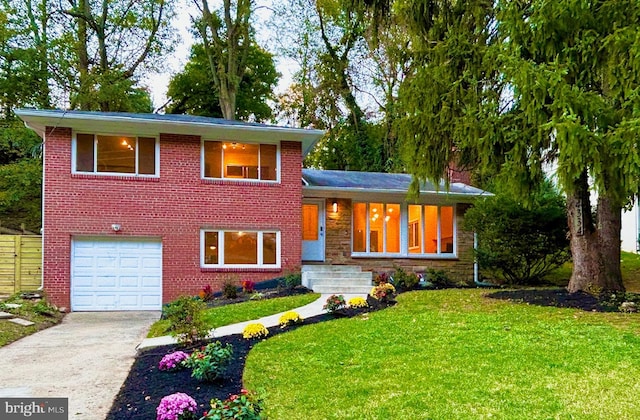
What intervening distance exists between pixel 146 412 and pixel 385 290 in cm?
648

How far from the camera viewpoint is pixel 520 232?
13.0 m

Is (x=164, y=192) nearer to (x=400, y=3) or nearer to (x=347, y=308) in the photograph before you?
(x=347, y=308)

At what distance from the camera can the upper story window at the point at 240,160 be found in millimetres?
12812

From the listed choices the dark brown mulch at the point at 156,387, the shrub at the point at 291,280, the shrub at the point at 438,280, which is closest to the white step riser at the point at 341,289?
the shrub at the point at 291,280

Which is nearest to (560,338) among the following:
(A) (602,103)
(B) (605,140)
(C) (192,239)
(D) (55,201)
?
(B) (605,140)

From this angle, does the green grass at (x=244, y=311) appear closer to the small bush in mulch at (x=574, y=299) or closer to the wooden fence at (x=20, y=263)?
the small bush in mulch at (x=574, y=299)

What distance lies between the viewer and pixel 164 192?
40.3 feet

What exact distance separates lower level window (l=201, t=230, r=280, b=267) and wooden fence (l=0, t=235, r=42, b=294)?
4555mm

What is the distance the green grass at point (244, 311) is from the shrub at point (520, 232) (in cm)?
576

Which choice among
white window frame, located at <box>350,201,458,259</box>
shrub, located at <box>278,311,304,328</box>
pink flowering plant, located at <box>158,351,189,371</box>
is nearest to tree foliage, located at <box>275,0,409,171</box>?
white window frame, located at <box>350,201,458,259</box>

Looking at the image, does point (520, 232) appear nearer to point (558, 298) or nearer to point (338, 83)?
point (558, 298)

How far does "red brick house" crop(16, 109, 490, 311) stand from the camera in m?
11.7

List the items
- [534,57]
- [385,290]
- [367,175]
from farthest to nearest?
[367,175]
[385,290]
[534,57]

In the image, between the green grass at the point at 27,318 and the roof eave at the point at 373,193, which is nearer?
the green grass at the point at 27,318
